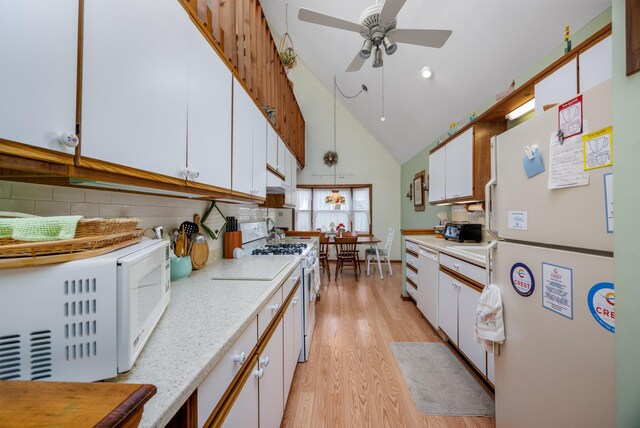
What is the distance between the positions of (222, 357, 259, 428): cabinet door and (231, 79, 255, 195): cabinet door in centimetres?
106

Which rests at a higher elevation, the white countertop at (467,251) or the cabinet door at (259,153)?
the cabinet door at (259,153)

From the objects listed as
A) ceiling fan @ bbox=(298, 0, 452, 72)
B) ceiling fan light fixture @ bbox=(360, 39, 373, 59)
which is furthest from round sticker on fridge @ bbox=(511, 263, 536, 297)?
ceiling fan light fixture @ bbox=(360, 39, 373, 59)

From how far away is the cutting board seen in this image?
1.36 meters

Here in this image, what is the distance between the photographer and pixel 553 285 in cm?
94

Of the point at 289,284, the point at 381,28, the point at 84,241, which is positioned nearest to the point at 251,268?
the point at 289,284

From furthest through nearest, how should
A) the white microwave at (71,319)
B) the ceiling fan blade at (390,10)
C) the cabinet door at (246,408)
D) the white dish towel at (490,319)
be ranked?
the ceiling fan blade at (390,10)
the white dish towel at (490,319)
the cabinet door at (246,408)
the white microwave at (71,319)

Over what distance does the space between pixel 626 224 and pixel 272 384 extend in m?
1.38

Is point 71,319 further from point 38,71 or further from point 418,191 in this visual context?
point 418,191

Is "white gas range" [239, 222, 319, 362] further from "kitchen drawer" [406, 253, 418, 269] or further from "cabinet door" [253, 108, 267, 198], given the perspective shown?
"kitchen drawer" [406, 253, 418, 269]

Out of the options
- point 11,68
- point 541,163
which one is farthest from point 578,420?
point 11,68

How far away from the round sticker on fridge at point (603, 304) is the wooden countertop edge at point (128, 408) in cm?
121

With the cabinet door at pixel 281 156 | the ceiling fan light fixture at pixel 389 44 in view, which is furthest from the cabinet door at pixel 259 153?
the ceiling fan light fixture at pixel 389 44

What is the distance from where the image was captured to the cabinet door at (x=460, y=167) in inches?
98.7

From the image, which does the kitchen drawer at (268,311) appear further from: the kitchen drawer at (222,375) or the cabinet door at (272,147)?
the cabinet door at (272,147)
